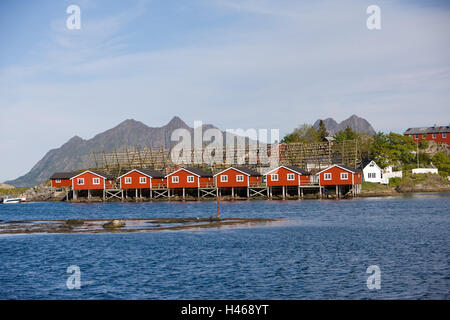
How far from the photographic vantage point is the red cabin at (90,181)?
10312 centimetres

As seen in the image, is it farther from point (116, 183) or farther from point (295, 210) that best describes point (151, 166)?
point (295, 210)

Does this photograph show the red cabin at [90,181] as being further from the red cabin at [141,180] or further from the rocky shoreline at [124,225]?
the rocky shoreline at [124,225]

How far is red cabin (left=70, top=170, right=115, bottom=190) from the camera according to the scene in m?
103

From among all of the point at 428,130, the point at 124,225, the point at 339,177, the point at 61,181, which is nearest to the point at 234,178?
the point at 339,177

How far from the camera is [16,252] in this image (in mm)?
38719

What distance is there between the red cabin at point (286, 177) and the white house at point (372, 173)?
61.7 ft

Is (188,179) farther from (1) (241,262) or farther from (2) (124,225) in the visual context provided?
(1) (241,262)

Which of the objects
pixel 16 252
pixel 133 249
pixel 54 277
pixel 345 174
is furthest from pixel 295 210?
pixel 54 277

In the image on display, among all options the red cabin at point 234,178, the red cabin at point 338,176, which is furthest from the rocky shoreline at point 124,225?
the red cabin at point 234,178

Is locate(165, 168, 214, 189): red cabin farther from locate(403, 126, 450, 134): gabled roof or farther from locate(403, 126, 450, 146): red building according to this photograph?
locate(403, 126, 450, 134): gabled roof

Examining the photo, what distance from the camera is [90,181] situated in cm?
Result: 10344

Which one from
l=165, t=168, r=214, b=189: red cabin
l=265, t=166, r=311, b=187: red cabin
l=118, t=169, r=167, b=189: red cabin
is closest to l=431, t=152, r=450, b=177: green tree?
l=265, t=166, r=311, b=187: red cabin

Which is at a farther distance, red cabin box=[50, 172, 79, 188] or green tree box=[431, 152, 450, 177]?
green tree box=[431, 152, 450, 177]

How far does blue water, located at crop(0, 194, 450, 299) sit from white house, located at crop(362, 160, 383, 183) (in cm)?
5317
